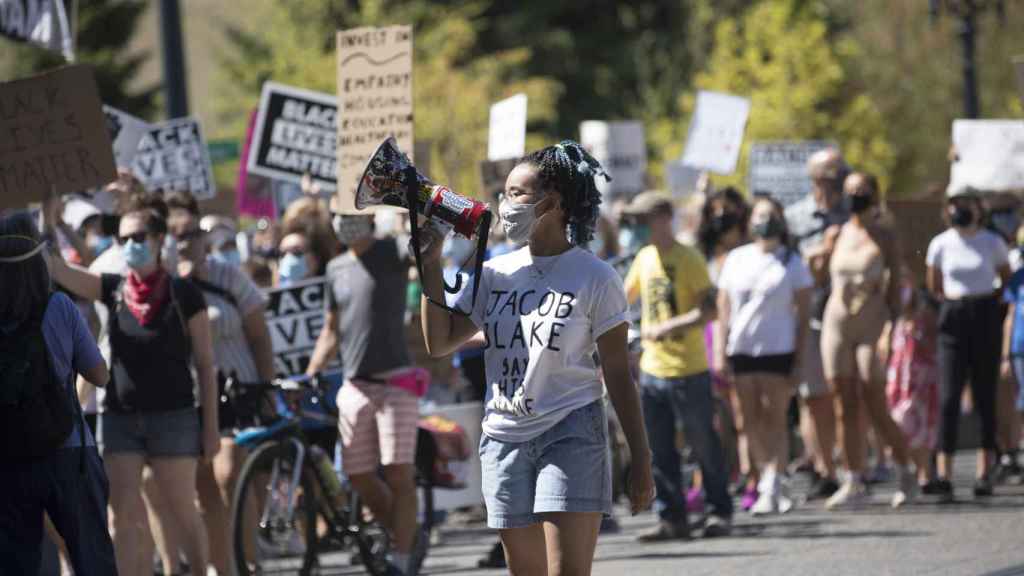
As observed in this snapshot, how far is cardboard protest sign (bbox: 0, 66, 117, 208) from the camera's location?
8.89m

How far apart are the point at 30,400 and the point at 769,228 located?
21.8 feet

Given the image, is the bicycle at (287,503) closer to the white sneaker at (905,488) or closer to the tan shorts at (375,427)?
the tan shorts at (375,427)

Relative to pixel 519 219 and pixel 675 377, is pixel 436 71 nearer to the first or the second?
pixel 675 377

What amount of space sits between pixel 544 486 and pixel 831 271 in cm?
695

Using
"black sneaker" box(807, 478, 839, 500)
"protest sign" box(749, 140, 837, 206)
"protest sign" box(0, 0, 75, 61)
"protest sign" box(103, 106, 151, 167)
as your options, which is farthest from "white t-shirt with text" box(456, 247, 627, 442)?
"protest sign" box(749, 140, 837, 206)

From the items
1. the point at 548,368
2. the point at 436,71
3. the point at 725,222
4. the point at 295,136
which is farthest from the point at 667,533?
the point at 436,71

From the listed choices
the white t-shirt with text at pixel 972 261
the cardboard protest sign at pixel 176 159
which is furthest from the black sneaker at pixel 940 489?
the cardboard protest sign at pixel 176 159

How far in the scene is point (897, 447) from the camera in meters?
12.8

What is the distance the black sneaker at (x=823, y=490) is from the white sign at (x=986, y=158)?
2134 mm

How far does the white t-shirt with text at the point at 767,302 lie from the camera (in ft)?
41.5

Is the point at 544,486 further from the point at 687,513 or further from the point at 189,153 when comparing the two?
the point at 189,153

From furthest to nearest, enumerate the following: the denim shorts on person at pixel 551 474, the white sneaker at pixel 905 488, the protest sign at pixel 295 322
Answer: the white sneaker at pixel 905 488 → the protest sign at pixel 295 322 → the denim shorts on person at pixel 551 474

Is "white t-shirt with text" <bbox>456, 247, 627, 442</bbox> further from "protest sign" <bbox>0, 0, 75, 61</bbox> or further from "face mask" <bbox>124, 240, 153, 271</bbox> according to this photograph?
"protest sign" <bbox>0, 0, 75, 61</bbox>

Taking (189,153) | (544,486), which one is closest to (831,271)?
(189,153)
